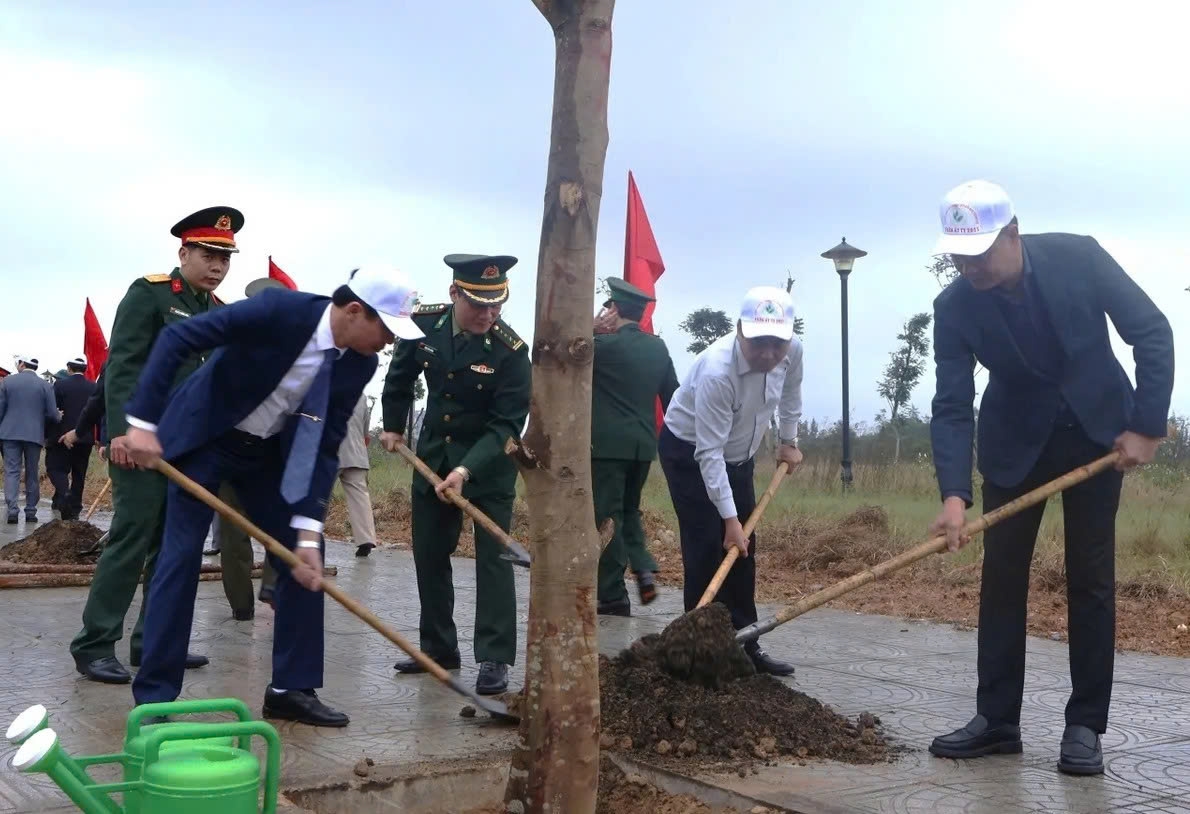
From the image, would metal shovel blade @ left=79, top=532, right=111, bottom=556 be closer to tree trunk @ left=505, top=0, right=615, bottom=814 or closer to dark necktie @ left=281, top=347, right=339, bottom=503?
dark necktie @ left=281, top=347, right=339, bottom=503

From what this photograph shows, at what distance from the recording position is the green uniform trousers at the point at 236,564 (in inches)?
290

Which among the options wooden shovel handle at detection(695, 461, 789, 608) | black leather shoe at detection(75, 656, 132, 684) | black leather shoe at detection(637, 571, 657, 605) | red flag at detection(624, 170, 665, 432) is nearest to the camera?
black leather shoe at detection(75, 656, 132, 684)

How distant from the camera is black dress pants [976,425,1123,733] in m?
4.89

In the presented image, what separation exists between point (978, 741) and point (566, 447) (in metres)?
2.12

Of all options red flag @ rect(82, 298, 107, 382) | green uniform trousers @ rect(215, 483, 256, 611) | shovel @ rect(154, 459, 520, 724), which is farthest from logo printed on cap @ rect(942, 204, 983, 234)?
red flag @ rect(82, 298, 107, 382)

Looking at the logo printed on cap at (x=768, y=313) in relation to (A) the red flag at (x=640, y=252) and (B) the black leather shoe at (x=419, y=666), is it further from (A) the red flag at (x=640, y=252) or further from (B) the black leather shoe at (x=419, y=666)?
(A) the red flag at (x=640, y=252)

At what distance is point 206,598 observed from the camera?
8.77m

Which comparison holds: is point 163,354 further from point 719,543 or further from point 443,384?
point 719,543

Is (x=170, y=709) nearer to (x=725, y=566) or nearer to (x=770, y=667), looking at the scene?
(x=725, y=566)

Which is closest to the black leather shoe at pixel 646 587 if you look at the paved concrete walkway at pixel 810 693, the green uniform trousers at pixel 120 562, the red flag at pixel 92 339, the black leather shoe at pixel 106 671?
the paved concrete walkway at pixel 810 693

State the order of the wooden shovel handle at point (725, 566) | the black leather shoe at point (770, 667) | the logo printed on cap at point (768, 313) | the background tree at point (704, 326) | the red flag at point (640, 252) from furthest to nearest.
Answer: the background tree at point (704, 326)
the red flag at point (640, 252)
the black leather shoe at point (770, 667)
the wooden shovel handle at point (725, 566)
the logo printed on cap at point (768, 313)

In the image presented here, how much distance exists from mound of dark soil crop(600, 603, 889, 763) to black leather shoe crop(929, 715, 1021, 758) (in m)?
0.22

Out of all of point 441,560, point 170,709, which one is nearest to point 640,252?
point 441,560

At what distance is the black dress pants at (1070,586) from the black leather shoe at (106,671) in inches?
143
